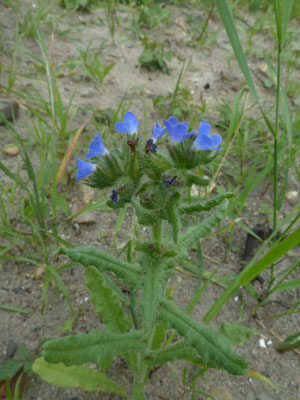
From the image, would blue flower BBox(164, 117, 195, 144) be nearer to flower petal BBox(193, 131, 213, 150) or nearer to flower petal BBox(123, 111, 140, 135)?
flower petal BBox(193, 131, 213, 150)

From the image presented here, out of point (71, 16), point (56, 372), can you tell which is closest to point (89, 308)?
point (56, 372)

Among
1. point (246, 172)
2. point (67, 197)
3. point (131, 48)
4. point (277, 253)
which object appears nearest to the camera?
point (277, 253)

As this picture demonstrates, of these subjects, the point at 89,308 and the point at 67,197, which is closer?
the point at 89,308

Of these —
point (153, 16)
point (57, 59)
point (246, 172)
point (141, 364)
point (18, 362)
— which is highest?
point (153, 16)

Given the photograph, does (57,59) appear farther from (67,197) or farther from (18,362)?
(18,362)

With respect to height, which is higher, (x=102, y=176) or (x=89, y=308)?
(x=102, y=176)

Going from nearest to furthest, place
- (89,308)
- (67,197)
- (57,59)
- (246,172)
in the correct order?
(89,308) → (67,197) → (246,172) → (57,59)

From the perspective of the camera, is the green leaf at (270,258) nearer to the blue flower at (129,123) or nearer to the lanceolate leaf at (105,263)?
the lanceolate leaf at (105,263)
